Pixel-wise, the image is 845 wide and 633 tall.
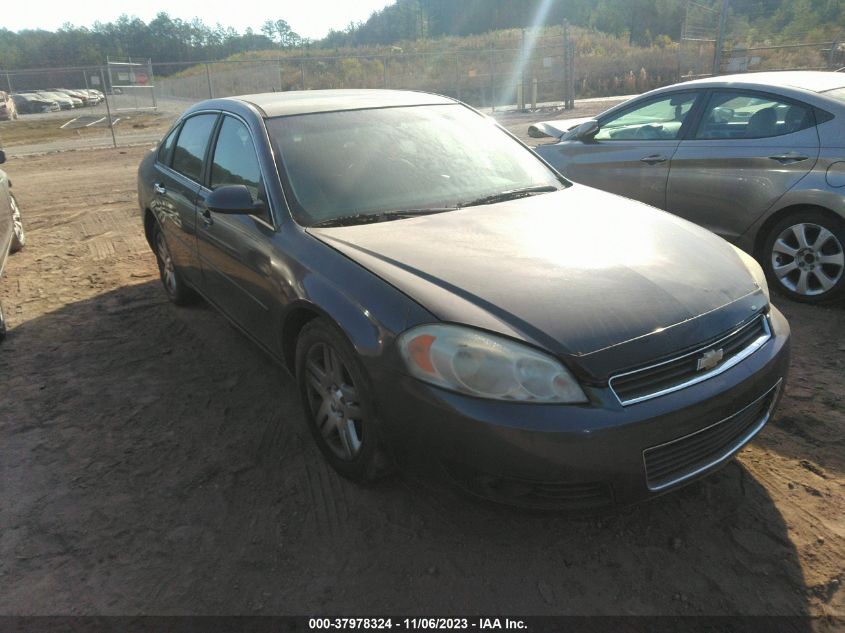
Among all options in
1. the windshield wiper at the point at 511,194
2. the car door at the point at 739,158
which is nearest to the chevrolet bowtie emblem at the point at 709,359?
the windshield wiper at the point at 511,194

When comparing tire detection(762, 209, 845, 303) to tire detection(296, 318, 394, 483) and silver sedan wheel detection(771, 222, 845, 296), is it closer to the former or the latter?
silver sedan wheel detection(771, 222, 845, 296)

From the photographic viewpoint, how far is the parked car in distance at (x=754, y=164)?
451cm

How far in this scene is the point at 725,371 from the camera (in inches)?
94.0

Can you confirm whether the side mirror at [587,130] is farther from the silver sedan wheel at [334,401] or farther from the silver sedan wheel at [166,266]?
the silver sedan wheel at [334,401]

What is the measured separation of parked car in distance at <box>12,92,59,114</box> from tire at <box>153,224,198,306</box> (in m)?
38.2

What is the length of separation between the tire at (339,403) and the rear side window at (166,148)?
109 inches

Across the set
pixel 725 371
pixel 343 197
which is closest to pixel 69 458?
pixel 343 197

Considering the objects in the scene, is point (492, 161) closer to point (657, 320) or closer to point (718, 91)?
point (657, 320)

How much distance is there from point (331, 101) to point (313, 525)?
8.16 feet

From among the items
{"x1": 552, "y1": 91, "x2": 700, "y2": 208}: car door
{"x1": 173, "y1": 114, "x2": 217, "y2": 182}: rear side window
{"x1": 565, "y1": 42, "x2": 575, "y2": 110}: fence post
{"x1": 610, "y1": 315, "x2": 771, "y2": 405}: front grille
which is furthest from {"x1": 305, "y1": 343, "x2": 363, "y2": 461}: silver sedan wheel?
{"x1": 565, "y1": 42, "x2": 575, "y2": 110}: fence post

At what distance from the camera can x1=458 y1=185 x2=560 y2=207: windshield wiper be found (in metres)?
3.41

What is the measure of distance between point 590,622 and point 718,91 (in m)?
4.55

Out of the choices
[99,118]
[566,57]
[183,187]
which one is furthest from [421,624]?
[99,118]

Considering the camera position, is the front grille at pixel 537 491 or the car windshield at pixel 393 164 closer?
the front grille at pixel 537 491
